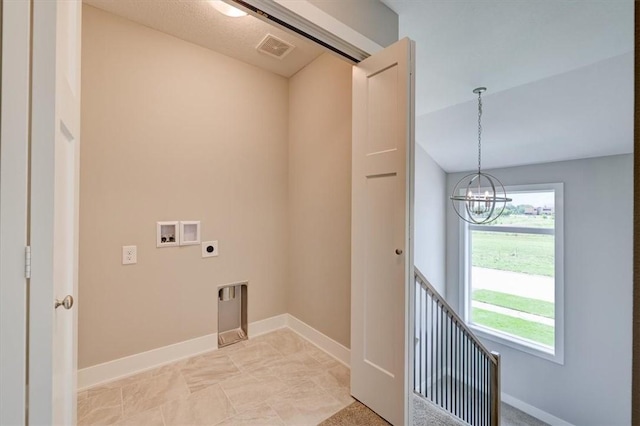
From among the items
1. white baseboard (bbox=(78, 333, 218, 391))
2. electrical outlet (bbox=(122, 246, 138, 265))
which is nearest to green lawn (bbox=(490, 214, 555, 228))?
white baseboard (bbox=(78, 333, 218, 391))

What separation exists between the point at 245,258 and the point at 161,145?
45.5 inches

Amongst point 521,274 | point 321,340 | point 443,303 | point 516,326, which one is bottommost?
point 516,326

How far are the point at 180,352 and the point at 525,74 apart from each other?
3839 mm

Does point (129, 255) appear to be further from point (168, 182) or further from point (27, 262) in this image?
point (27, 262)

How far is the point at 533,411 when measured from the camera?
4.08 meters

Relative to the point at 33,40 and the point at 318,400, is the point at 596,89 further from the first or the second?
the point at 33,40

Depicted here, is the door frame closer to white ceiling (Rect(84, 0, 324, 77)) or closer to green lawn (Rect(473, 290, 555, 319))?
white ceiling (Rect(84, 0, 324, 77))

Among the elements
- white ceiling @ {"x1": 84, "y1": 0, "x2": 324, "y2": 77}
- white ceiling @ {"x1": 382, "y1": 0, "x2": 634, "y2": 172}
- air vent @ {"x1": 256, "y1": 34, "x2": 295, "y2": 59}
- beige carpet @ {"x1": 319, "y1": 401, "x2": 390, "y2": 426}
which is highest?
white ceiling @ {"x1": 84, "y1": 0, "x2": 324, "y2": 77}

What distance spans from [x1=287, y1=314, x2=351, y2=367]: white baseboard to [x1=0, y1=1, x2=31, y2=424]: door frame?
6.18 feet

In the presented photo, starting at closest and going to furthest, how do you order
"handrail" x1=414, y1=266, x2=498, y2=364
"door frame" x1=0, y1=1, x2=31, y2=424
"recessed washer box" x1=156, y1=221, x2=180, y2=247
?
"door frame" x1=0, y1=1, x2=31, y2=424
"recessed washer box" x1=156, y1=221, x2=180, y2=247
"handrail" x1=414, y1=266, x2=498, y2=364

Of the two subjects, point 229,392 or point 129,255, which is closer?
point 229,392

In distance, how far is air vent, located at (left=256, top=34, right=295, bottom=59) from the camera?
2.25m

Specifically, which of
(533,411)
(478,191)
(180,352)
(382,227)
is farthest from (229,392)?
(533,411)

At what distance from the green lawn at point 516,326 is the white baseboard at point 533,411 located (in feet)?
3.04
